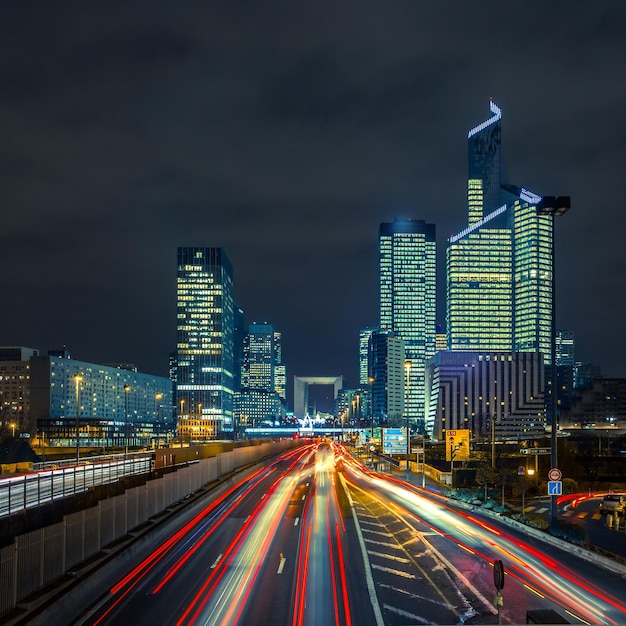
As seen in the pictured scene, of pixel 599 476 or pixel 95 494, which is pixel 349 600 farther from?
pixel 599 476

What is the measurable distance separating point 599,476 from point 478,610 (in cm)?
13063

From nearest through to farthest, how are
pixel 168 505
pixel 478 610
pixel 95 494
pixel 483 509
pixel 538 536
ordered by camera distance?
pixel 478 610, pixel 95 494, pixel 538 536, pixel 168 505, pixel 483 509

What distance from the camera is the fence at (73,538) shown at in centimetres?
1928

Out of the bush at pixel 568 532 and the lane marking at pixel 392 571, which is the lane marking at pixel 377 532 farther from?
the bush at pixel 568 532

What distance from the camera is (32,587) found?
20484 millimetres

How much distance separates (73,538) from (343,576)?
9.59 metres

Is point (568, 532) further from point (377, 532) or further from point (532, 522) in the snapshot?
point (377, 532)

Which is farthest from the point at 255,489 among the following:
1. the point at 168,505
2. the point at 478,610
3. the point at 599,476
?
the point at 599,476

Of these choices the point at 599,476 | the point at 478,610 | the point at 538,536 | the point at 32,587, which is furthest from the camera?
the point at 599,476

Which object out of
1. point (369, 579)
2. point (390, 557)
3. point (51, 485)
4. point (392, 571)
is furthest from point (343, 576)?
point (51, 485)

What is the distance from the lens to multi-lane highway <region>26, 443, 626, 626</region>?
21500mm

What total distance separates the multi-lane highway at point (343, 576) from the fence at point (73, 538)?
3.88 feet

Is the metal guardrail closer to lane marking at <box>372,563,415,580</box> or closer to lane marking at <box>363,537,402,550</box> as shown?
lane marking at <box>372,563,415,580</box>

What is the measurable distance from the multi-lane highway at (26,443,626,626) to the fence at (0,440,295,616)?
118 cm
